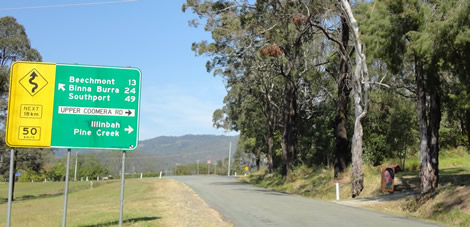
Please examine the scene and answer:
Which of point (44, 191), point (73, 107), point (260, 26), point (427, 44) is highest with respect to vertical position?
point (260, 26)

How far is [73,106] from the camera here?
11.0 m

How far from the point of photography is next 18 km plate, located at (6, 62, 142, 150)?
1055cm

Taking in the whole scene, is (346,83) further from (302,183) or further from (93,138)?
(93,138)

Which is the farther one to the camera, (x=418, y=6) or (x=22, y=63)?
(x=418, y=6)

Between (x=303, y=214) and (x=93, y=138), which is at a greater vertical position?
(x=93, y=138)

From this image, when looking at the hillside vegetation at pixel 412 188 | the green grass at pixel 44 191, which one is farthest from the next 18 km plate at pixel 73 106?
the green grass at pixel 44 191

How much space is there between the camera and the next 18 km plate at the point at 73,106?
10555 millimetres

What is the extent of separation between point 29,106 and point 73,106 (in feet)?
3.06

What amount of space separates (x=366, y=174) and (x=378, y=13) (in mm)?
11452

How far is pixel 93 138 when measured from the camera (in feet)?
35.8

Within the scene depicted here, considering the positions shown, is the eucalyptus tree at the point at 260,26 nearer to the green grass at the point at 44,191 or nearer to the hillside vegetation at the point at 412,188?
the hillside vegetation at the point at 412,188

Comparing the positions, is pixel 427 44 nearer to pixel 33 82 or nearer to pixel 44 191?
pixel 33 82

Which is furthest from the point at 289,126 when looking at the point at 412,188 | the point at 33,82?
the point at 33,82

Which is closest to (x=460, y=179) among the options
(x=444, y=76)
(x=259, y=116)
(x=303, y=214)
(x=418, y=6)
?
(x=444, y=76)
